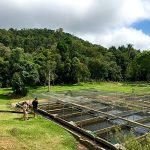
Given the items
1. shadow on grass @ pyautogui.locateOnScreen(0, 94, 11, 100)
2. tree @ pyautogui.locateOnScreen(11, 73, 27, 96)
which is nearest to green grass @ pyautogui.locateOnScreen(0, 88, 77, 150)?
shadow on grass @ pyautogui.locateOnScreen(0, 94, 11, 100)

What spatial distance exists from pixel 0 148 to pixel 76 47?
66.2m

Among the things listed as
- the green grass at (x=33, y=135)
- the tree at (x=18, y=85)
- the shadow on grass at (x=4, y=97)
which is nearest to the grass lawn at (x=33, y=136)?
the green grass at (x=33, y=135)

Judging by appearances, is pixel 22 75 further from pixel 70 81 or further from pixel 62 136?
pixel 70 81

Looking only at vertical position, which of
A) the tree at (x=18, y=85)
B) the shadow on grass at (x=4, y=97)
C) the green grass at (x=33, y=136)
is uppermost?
the tree at (x=18, y=85)

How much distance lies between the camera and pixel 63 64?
65875 millimetres

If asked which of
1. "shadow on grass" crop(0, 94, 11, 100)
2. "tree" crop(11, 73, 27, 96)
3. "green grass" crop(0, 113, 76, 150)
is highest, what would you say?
"tree" crop(11, 73, 27, 96)

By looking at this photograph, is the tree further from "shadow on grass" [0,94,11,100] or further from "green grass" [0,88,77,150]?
"green grass" [0,88,77,150]

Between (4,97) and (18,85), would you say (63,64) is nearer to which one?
(18,85)

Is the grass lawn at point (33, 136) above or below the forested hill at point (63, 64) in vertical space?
below

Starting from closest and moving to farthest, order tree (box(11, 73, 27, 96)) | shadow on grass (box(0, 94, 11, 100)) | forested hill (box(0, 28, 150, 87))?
shadow on grass (box(0, 94, 11, 100)) < tree (box(11, 73, 27, 96)) < forested hill (box(0, 28, 150, 87))

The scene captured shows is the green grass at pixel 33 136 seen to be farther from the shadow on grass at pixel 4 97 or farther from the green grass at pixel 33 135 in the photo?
the shadow on grass at pixel 4 97

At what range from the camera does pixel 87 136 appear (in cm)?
2109

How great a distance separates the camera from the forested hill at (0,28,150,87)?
4202 centimetres

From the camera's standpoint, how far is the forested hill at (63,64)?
42.0 m
